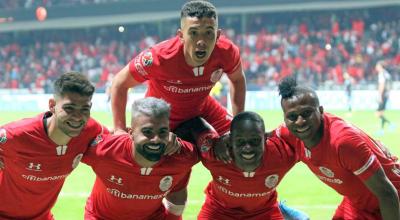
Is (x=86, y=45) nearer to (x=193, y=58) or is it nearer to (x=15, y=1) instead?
(x=15, y=1)

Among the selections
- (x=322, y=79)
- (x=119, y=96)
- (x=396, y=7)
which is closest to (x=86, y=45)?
(x=322, y=79)

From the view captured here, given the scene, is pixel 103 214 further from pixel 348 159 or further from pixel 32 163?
pixel 348 159

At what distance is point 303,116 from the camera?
4824 millimetres

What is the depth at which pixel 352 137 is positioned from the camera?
15.4 feet

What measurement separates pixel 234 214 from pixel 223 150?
68 cm

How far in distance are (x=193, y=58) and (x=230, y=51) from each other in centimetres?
45

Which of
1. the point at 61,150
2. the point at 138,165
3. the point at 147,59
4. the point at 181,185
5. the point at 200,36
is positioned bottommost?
the point at 181,185

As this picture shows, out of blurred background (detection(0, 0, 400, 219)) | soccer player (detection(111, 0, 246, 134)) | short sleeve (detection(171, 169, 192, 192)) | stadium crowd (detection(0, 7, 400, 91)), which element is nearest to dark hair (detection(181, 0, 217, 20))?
soccer player (detection(111, 0, 246, 134))

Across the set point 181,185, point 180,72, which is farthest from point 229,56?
point 181,185

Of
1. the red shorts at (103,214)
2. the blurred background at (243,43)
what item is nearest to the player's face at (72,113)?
the red shorts at (103,214)

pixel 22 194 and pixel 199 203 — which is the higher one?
pixel 22 194

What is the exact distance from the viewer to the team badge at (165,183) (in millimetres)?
5208

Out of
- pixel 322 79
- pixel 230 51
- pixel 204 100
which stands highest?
pixel 230 51

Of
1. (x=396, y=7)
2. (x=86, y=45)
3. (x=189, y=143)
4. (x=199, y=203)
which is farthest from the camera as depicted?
(x=86, y=45)
